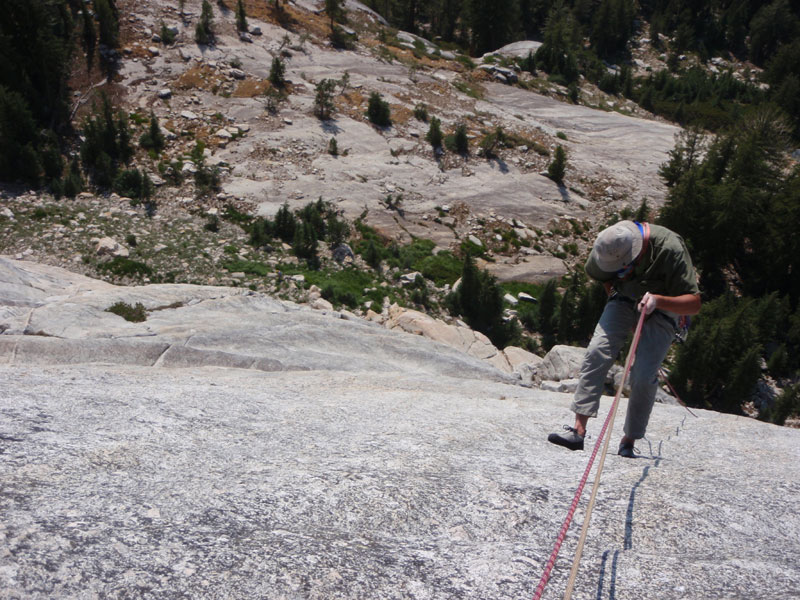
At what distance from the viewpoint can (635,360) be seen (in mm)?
4715

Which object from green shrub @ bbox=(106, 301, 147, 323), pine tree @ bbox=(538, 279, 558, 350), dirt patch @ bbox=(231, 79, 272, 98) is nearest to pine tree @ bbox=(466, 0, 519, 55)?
dirt patch @ bbox=(231, 79, 272, 98)

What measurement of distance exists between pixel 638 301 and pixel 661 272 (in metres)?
0.36

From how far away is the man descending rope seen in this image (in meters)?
4.50

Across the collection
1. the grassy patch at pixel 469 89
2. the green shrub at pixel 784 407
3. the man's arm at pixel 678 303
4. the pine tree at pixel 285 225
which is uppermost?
the grassy patch at pixel 469 89

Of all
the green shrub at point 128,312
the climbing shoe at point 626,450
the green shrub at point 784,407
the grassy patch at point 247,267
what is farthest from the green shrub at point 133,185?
the green shrub at point 784,407

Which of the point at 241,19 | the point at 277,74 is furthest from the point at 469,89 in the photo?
the point at 241,19

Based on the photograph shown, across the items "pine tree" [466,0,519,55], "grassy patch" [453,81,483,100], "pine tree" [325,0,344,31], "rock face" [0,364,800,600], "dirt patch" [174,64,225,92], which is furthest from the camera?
"pine tree" [466,0,519,55]

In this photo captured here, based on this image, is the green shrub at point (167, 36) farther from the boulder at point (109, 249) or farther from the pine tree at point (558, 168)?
the pine tree at point (558, 168)

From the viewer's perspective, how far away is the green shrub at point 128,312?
10414 millimetres

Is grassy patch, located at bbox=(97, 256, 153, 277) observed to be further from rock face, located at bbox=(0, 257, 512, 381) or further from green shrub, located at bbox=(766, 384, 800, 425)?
green shrub, located at bbox=(766, 384, 800, 425)

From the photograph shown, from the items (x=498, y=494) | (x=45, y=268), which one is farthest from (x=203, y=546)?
(x=45, y=268)

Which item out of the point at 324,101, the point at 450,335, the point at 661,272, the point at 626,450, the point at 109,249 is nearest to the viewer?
the point at 661,272

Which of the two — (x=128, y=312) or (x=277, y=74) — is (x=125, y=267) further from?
(x=277, y=74)

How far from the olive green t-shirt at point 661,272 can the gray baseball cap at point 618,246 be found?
0.19 meters
